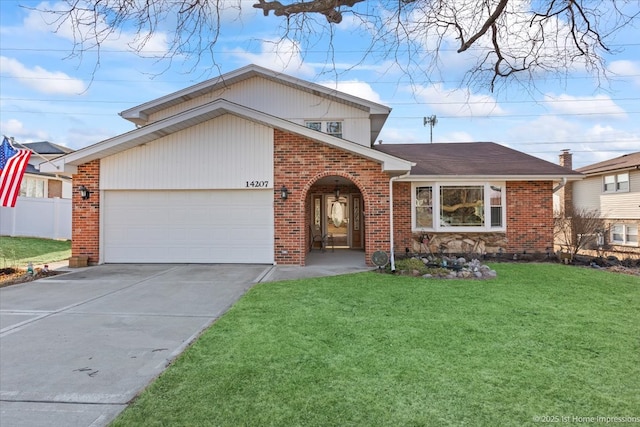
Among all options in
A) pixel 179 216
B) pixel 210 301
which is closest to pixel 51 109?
pixel 179 216

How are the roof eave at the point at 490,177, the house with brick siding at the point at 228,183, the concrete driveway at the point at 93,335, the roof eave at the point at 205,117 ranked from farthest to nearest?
the roof eave at the point at 490,177 → the house with brick siding at the point at 228,183 → the roof eave at the point at 205,117 → the concrete driveway at the point at 93,335

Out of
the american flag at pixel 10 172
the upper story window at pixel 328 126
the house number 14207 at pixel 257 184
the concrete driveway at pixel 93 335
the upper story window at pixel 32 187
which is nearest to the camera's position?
the concrete driveway at pixel 93 335

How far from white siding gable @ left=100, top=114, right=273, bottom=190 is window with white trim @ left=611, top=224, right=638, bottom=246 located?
17.3 m

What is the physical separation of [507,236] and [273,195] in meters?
7.94

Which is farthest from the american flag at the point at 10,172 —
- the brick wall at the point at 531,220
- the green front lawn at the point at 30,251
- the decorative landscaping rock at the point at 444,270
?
the brick wall at the point at 531,220

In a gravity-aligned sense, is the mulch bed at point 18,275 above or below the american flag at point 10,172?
below

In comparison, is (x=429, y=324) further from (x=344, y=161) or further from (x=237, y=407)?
(x=344, y=161)

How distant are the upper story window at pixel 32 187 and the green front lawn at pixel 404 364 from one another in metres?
21.1

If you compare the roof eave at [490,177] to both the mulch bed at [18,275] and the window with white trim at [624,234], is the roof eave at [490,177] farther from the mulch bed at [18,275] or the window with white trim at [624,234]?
the mulch bed at [18,275]

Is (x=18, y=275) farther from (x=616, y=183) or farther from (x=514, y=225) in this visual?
(x=616, y=183)

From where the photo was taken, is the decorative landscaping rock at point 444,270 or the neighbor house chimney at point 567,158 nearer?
the decorative landscaping rock at point 444,270

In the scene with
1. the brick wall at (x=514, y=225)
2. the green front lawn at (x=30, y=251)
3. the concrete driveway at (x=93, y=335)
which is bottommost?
the concrete driveway at (x=93, y=335)

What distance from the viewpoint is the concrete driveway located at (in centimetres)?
319

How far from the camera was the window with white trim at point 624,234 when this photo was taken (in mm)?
17094
